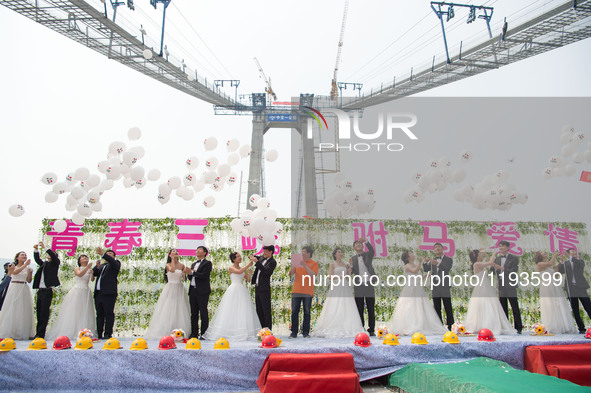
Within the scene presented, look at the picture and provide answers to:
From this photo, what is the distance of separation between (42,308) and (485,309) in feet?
20.0

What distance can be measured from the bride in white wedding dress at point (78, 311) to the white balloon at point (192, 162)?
214 cm

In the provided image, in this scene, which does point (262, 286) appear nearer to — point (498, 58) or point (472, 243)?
point (472, 243)

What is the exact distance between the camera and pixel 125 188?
671 cm

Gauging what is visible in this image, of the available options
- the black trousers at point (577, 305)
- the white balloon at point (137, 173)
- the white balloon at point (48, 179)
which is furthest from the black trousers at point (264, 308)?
the black trousers at point (577, 305)

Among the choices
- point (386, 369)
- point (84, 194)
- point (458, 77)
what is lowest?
point (386, 369)

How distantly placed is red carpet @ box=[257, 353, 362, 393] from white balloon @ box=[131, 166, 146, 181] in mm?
3866

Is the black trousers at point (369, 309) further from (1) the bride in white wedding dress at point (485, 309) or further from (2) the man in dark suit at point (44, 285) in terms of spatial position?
(2) the man in dark suit at point (44, 285)

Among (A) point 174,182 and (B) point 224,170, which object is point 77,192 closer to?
(A) point 174,182

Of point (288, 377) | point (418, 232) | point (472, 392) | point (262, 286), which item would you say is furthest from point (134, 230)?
point (472, 392)

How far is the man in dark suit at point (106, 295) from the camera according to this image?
5.38 m

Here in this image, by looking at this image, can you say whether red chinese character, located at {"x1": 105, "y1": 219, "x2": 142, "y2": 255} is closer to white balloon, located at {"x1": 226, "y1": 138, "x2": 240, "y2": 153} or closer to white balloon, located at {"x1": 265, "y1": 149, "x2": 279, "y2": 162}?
white balloon, located at {"x1": 226, "y1": 138, "x2": 240, "y2": 153}

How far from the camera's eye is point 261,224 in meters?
5.47

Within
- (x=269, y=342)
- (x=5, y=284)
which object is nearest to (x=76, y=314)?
(x=5, y=284)

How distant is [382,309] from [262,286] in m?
2.10
